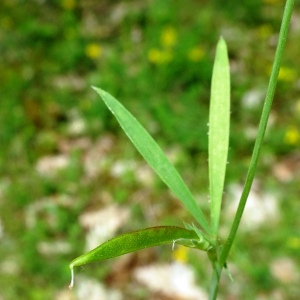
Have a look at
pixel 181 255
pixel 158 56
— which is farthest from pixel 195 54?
pixel 181 255

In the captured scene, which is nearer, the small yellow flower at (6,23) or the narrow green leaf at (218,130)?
the narrow green leaf at (218,130)

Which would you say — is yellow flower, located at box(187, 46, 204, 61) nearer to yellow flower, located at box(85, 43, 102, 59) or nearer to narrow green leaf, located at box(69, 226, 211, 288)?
yellow flower, located at box(85, 43, 102, 59)

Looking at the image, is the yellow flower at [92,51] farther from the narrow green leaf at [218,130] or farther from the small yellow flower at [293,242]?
the narrow green leaf at [218,130]

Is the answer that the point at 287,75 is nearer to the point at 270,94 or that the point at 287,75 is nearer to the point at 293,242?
the point at 293,242

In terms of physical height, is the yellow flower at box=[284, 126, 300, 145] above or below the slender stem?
above

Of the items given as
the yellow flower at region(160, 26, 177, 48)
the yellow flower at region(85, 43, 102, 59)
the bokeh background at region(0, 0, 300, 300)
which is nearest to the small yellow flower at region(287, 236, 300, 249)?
the bokeh background at region(0, 0, 300, 300)

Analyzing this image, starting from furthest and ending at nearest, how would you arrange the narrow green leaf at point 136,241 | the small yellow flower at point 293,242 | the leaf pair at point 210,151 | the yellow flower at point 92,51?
the yellow flower at point 92,51 < the small yellow flower at point 293,242 < the leaf pair at point 210,151 < the narrow green leaf at point 136,241

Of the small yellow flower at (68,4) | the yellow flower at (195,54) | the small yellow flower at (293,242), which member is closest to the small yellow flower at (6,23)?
the small yellow flower at (68,4)

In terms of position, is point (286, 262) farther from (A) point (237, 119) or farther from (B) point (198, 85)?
(B) point (198, 85)
